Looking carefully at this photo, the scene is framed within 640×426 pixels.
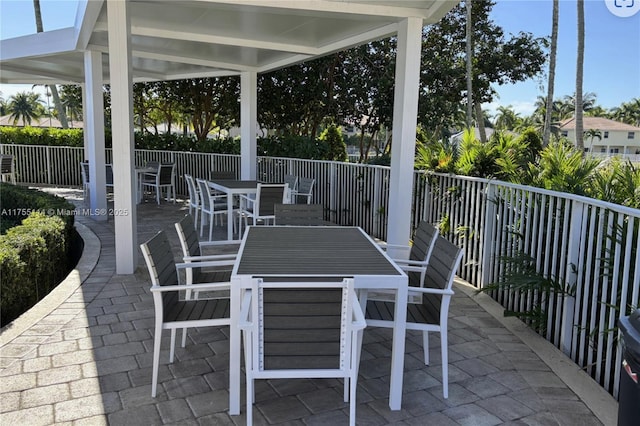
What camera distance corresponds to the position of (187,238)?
3467mm

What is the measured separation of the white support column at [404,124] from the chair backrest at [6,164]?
10.1 m

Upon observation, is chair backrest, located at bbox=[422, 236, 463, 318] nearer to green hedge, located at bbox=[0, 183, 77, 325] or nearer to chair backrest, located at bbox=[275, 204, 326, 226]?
chair backrest, located at bbox=[275, 204, 326, 226]

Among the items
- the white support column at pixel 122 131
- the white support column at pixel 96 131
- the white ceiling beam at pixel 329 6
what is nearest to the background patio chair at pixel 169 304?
the white support column at pixel 122 131

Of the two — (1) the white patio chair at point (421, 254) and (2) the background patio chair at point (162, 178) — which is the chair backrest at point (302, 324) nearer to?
(1) the white patio chair at point (421, 254)

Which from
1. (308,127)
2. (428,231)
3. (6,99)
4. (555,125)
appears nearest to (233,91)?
(308,127)

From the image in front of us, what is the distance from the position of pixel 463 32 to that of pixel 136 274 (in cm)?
1343

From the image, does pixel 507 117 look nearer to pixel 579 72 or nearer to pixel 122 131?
pixel 579 72

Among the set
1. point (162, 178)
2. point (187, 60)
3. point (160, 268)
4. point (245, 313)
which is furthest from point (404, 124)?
point (162, 178)

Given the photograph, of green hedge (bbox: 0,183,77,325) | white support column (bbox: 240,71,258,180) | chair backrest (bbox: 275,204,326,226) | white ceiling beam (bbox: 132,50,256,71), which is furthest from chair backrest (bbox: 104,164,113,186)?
chair backrest (bbox: 275,204,326,226)

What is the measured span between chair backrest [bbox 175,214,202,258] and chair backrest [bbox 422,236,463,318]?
1.65 m

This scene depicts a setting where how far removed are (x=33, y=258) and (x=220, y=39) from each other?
13.2ft

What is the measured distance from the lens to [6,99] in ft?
→ 204

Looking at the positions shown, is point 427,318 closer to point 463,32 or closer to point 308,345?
point 308,345

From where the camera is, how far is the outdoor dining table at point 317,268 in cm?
254
